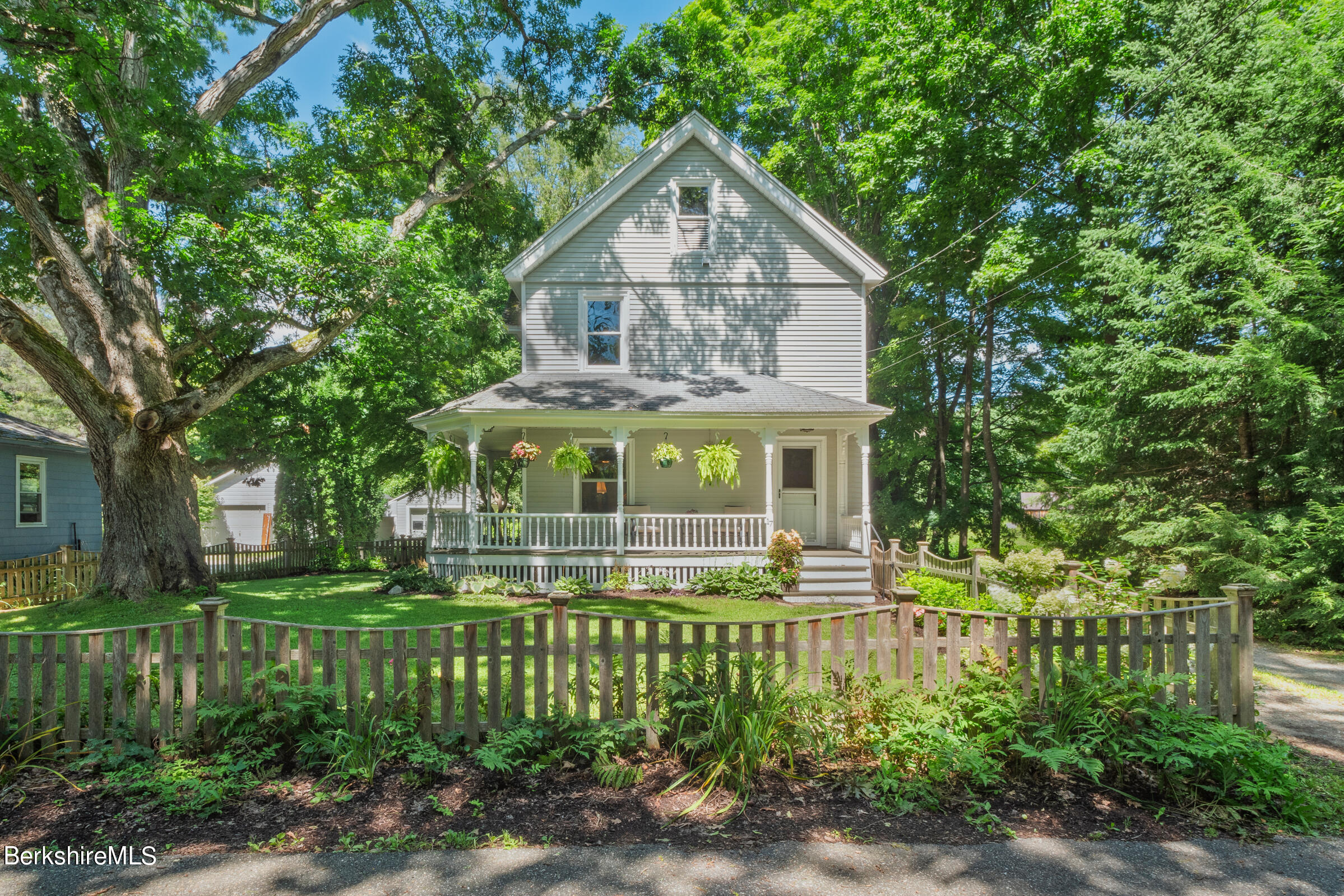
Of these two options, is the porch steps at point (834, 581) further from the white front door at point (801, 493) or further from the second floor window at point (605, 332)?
the second floor window at point (605, 332)

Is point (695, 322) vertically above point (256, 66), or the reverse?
point (256, 66)

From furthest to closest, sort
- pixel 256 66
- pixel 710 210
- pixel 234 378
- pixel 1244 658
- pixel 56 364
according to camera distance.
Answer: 1. pixel 710 210
2. pixel 256 66
3. pixel 234 378
4. pixel 56 364
5. pixel 1244 658

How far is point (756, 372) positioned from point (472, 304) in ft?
23.3

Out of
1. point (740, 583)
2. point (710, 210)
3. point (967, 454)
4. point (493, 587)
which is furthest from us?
point (967, 454)

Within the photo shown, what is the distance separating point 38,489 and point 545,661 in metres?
19.2

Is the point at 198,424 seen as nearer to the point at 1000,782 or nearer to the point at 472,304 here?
the point at 472,304

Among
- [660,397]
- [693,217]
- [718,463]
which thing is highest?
[693,217]

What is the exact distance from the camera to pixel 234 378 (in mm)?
11273

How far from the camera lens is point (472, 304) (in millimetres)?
15680

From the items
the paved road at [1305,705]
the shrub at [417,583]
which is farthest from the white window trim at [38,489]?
the paved road at [1305,705]

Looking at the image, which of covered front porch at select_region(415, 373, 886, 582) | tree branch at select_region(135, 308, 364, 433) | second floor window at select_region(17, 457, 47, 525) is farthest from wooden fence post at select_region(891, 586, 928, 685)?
second floor window at select_region(17, 457, 47, 525)

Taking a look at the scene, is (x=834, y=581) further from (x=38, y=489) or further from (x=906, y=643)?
(x=38, y=489)

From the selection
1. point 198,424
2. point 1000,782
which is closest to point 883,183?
point 1000,782

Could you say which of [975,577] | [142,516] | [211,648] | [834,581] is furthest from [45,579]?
[975,577]
